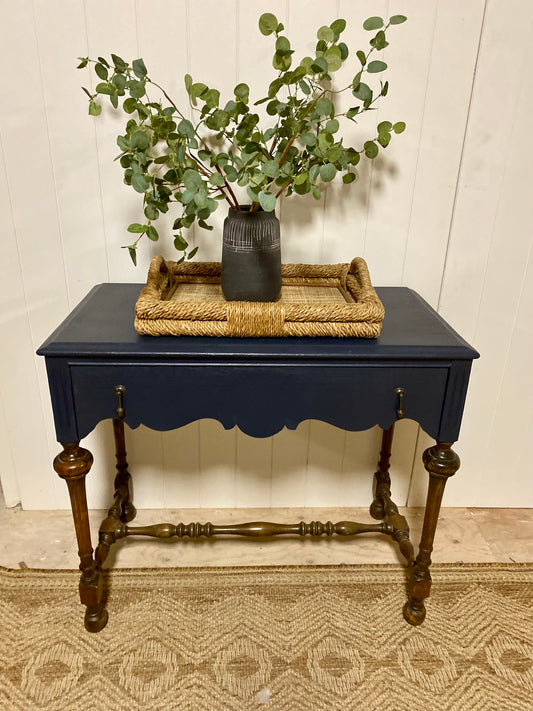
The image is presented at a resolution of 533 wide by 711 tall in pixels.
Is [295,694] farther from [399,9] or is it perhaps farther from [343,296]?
[399,9]

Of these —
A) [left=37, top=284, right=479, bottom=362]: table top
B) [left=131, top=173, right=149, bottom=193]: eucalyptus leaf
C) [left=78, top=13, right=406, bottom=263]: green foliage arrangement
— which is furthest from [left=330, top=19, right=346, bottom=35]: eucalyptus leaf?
[left=37, top=284, right=479, bottom=362]: table top

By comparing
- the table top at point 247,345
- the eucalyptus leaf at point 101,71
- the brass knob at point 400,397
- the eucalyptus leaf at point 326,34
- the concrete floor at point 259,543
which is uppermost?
the eucalyptus leaf at point 326,34

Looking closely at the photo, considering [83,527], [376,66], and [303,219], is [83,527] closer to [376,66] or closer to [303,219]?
[303,219]

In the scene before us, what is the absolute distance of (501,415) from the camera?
186cm

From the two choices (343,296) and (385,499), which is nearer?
(343,296)

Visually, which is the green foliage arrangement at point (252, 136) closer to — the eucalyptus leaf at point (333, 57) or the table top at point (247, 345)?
the eucalyptus leaf at point (333, 57)

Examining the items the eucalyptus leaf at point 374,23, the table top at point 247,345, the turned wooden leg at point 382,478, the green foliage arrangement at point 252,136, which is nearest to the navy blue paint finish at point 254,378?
the table top at point 247,345

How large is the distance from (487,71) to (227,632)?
5.35ft

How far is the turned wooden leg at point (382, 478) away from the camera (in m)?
1.79

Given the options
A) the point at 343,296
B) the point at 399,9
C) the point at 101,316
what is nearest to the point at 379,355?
the point at 343,296

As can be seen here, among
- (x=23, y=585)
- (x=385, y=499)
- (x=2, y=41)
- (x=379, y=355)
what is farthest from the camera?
(x=385, y=499)

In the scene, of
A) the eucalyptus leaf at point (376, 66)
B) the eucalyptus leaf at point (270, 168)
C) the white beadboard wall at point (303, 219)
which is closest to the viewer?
the eucalyptus leaf at point (270, 168)

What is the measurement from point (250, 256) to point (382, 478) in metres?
0.93

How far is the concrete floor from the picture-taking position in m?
1.71
